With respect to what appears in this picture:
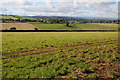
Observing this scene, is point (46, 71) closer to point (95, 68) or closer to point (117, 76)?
point (95, 68)

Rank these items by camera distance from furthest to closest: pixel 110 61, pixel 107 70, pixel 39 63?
pixel 110 61, pixel 39 63, pixel 107 70

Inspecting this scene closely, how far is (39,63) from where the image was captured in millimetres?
11547

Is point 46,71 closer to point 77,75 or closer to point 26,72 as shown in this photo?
point 26,72

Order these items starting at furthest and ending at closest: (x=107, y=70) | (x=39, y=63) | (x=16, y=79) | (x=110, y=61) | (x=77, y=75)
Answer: (x=110, y=61) < (x=39, y=63) < (x=107, y=70) < (x=77, y=75) < (x=16, y=79)

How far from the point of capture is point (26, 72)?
946cm

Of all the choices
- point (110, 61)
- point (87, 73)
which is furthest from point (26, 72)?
point (110, 61)

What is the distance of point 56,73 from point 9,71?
348 centimetres

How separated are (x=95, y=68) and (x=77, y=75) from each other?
83.7 inches

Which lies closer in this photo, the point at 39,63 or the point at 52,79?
the point at 52,79

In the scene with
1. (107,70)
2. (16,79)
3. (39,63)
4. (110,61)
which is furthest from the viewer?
(110,61)

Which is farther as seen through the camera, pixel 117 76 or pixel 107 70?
pixel 107 70

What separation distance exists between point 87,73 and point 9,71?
18.8 ft

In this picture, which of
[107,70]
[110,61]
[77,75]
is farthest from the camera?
[110,61]

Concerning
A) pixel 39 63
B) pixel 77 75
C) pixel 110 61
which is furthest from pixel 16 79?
pixel 110 61
